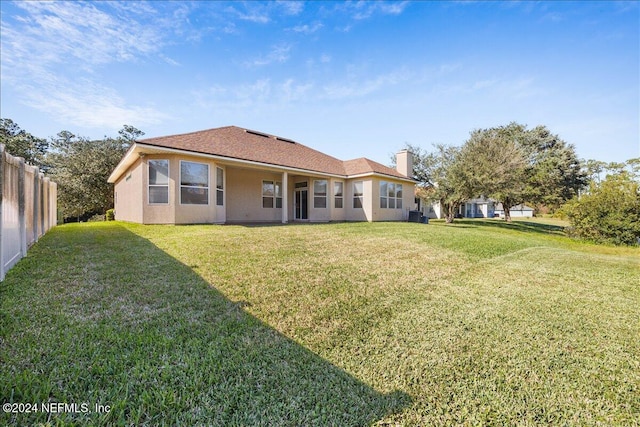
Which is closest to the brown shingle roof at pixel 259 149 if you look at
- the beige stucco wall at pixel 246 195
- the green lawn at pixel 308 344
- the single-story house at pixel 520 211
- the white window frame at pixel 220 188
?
the white window frame at pixel 220 188

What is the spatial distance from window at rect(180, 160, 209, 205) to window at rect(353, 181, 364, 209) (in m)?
10.1

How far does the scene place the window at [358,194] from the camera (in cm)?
1925

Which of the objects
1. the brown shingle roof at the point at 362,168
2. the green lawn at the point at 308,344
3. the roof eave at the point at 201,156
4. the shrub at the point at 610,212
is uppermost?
the brown shingle roof at the point at 362,168

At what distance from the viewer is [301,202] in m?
19.2

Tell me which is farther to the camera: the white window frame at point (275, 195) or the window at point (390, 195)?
the window at point (390, 195)

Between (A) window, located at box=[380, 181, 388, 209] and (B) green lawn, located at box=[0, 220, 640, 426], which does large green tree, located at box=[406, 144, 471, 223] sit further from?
(B) green lawn, located at box=[0, 220, 640, 426]

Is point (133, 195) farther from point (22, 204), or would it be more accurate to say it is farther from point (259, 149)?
point (22, 204)

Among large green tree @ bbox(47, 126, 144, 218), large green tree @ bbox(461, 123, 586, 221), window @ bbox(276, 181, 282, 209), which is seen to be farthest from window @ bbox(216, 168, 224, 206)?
large green tree @ bbox(47, 126, 144, 218)

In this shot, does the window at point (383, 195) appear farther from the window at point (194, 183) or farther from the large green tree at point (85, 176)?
the large green tree at point (85, 176)

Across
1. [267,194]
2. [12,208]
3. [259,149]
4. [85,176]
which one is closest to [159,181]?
[259,149]

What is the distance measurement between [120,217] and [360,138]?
1766 centimetres

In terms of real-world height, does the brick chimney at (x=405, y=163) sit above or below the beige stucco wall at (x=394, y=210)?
above

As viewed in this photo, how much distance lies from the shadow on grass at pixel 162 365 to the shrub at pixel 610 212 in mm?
19631

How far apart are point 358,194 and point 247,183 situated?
24.9 ft
